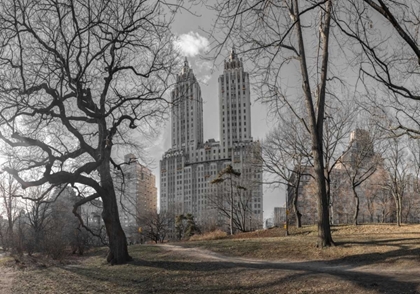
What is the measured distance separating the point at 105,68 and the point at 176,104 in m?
3.32

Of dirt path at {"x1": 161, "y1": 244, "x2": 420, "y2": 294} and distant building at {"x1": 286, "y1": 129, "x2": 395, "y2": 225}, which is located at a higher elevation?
distant building at {"x1": 286, "y1": 129, "x2": 395, "y2": 225}

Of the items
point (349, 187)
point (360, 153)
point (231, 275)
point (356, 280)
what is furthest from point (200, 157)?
point (356, 280)

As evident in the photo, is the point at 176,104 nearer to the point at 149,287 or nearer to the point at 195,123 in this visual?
the point at 149,287

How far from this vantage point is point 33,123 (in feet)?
51.5

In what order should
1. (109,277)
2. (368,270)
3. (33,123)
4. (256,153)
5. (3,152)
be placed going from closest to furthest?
(368,270)
(109,277)
(3,152)
(33,123)
(256,153)

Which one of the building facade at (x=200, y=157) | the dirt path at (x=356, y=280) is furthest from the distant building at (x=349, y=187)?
the building facade at (x=200, y=157)

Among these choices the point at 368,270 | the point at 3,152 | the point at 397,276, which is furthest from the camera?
the point at 3,152

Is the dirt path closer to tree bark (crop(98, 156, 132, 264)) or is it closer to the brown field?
the brown field

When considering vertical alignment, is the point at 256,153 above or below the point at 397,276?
above

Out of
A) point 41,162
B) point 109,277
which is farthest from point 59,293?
point 41,162

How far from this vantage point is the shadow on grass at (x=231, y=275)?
28.3 ft

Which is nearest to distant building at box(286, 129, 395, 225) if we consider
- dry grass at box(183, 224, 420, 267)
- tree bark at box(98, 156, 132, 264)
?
dry grass at box(183, 224, 420, 267)

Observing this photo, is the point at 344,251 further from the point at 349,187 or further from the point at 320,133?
the point at 349,187

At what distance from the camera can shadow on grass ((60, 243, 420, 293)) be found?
8633 millimetres
